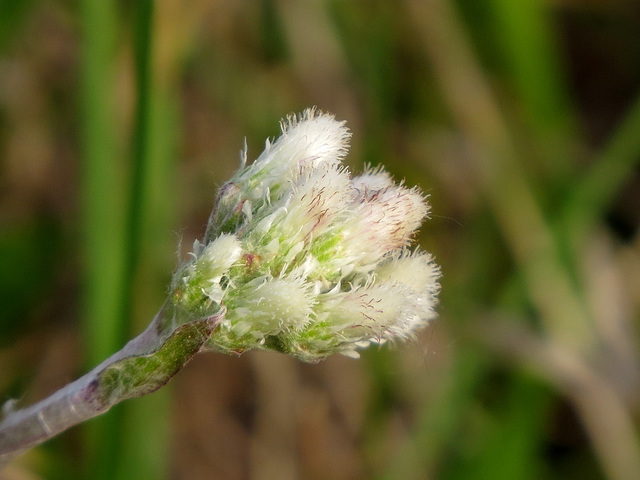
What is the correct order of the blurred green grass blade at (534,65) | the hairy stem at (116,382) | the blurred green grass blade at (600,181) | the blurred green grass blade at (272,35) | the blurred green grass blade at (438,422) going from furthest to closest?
the blurred green grass blade at (272,35) → the blurred green grass blade at (534,65) → the blurred green grass blade at (600,181) → the blurred green grass blade at (438,422) → the hairy stem at (116,382)

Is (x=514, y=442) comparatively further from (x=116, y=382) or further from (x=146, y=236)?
(x=116, y=382)

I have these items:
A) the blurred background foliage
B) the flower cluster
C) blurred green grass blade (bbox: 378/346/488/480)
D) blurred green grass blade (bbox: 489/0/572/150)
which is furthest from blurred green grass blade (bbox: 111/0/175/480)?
blurred green grass blade (bbox: 489/0/572/150)

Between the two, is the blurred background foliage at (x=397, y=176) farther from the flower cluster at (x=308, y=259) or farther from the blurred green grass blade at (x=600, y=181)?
the flower cluster at (x=308, y=259)

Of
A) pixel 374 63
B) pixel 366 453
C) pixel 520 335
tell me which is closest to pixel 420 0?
pixel 374 63

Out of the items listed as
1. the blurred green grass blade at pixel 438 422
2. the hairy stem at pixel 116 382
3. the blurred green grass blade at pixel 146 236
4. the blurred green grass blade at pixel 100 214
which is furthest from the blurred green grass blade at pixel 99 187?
the blurred green grass blade at pixel 438 422

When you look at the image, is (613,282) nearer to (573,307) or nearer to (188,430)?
(573,307)

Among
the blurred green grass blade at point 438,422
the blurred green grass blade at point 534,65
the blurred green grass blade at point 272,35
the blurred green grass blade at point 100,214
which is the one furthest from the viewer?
the blurred green grass blade at point 272,35

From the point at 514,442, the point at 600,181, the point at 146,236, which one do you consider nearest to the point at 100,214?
the point at 146,236
